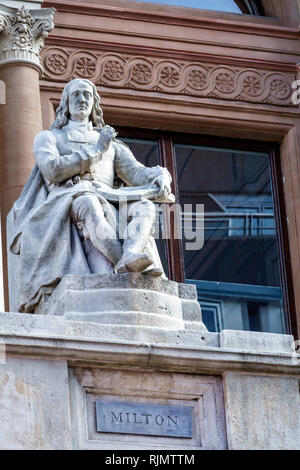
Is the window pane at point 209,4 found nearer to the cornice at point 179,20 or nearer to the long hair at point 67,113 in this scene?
the cornice at point 179,20

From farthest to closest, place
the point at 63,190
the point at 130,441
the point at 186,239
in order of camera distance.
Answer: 1. the point at 186,239
2. the point at 63,190
3. the point at 130,441

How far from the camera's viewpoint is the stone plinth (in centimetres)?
1166

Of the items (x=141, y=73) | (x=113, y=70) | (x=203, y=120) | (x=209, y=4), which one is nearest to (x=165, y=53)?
(x=141, y=73)

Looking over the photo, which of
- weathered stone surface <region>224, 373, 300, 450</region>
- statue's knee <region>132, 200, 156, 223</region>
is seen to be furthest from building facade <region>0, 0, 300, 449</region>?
weathered stone surface <region>224, 373, 300, 450</region>

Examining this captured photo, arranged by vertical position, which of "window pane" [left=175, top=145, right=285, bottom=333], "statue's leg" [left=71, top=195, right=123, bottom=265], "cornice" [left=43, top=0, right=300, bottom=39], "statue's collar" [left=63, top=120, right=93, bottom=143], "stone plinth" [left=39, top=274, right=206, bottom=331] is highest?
"cornice" [left=43, top=0, right=300, bottom=39]

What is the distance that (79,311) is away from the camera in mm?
11695

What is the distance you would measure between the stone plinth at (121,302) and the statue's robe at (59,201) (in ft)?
1.06

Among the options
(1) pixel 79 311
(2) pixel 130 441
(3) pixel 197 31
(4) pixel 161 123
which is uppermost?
(3) pixel 197 31

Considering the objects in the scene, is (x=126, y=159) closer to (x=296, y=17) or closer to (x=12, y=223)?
(x=12, y=223)

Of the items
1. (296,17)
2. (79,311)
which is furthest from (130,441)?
(296,17)

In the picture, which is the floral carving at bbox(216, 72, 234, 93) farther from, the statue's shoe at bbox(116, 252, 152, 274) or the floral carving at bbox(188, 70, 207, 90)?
the statue's shoe at bbox(116, 252, 152, 274)

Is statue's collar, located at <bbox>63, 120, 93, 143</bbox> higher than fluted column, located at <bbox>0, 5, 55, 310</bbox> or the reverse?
the reverse

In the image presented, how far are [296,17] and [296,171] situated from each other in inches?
88.0

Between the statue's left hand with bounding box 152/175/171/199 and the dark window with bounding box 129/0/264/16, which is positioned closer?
the statue's left hand with bounding box 152/175/171/199
